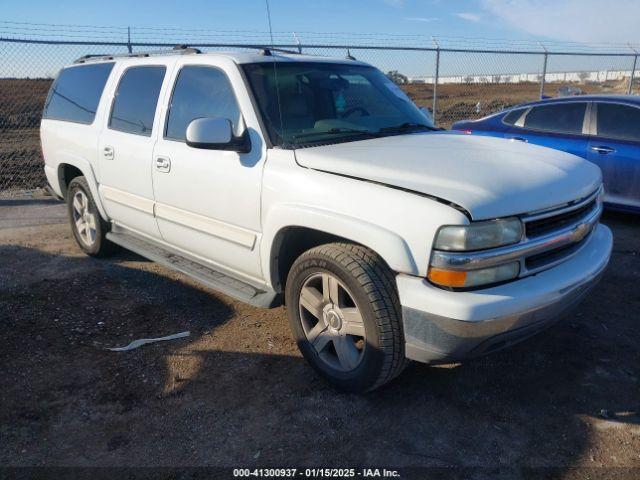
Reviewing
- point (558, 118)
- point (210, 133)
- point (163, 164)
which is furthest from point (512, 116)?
point (210, 133)

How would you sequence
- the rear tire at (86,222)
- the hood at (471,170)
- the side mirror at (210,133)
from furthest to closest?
the rear tire at (86,222)
the side mirror at (210,133)
the hood at (471,170)

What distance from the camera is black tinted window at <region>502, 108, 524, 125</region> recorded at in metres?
7.32

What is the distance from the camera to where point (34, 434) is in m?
2.85

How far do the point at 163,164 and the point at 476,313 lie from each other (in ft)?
8.35

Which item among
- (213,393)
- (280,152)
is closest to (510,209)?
(280,152)

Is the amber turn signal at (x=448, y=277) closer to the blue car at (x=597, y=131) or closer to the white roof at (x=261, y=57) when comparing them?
the white roof at (x=261, y=57)

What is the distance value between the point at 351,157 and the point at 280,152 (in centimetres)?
45

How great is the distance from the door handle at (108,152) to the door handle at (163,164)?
77 centimetres

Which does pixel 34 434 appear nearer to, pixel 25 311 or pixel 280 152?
pixel 25 311

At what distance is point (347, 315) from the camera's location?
3.01 metres

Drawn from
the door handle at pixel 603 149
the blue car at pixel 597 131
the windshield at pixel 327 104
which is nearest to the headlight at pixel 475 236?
the windshield at pixel 327 104

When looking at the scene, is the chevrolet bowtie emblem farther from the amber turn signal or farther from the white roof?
the white roof

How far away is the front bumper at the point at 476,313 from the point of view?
2.49 metres

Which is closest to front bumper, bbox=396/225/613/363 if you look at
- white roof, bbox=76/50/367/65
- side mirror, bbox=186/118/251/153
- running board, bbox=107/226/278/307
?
running board, bbox=107/226/278/307
